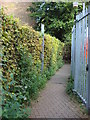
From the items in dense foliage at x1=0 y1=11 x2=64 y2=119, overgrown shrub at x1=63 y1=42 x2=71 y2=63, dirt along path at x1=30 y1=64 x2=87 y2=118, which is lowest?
overgrown shrub at x1=63 y1=42 x2=71 y2=63

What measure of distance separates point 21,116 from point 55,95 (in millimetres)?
2508

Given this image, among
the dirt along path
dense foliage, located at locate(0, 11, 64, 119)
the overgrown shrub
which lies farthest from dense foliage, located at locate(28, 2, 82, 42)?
the dirt along path

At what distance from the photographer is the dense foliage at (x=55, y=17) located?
17.2 m

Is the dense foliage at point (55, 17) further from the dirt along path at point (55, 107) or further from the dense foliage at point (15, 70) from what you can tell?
the dirt along path at point (55, 107)

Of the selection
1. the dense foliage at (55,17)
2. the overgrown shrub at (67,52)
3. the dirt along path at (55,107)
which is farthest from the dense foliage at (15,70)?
the overgrown shrub at (67,52)

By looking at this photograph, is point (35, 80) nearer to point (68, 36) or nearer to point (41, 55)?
point (41, 55)

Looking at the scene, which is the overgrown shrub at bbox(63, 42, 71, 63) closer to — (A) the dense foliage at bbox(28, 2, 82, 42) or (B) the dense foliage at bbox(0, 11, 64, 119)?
(A) the dense foliage at bbox(28, 2, 82, 42)

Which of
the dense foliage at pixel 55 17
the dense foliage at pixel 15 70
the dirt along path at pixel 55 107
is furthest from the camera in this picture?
the dense foliage at pixel 55 17

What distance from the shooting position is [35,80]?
5172 millimetres

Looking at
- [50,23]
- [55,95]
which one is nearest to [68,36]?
[50,23]

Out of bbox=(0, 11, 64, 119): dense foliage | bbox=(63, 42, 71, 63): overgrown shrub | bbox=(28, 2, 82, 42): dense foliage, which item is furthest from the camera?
bbox=(63, 42, 71, 63): overgrown shrub

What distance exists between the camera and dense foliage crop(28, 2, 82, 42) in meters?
17.2

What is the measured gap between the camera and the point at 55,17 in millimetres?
17797

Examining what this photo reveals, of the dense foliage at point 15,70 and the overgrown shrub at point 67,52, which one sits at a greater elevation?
the dense foliage at point 15,70
